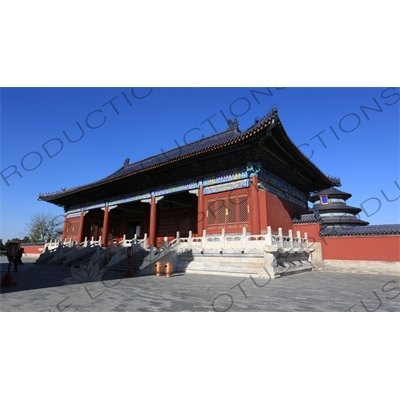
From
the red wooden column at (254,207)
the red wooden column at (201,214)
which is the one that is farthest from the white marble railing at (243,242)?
the red wooden column at (201,214)

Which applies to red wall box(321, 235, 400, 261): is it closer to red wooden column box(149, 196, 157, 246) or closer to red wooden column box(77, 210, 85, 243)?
red wooden column box(149, 196, 157, 246)

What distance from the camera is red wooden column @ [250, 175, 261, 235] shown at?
11180mm

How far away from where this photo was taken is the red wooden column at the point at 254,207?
11180 mm

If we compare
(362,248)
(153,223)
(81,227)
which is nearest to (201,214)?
(153,223)

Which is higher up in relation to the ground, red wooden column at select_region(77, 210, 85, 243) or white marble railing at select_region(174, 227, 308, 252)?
red wooden column at select_region(77, 210, 85, 243)

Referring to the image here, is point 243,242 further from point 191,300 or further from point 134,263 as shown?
point 134,263

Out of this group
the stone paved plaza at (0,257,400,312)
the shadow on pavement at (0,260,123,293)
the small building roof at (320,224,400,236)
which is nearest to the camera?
the stone paved plaza at (0,257,400,312)

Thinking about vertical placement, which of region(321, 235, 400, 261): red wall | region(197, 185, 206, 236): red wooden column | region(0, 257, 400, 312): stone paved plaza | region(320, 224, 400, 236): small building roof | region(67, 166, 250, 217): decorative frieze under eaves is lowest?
region(0, 257, 400, 312): stone paved plaza

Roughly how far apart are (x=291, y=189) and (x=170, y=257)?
333 inches

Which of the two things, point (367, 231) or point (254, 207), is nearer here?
point (254, 207)

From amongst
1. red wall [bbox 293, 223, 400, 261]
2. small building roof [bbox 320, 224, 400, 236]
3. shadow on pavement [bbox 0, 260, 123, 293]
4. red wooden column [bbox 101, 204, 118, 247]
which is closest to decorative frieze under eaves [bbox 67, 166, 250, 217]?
red wooden column [bbox 101, 204, 118, 247]

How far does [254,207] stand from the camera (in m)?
11.5

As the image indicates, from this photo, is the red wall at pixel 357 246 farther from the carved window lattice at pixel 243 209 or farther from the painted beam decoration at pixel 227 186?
the painted beam decoration at pixel 227 186

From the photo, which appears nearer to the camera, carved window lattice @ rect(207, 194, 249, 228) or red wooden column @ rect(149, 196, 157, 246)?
carved window lattice @ rect(207, 194, 249, 228)
